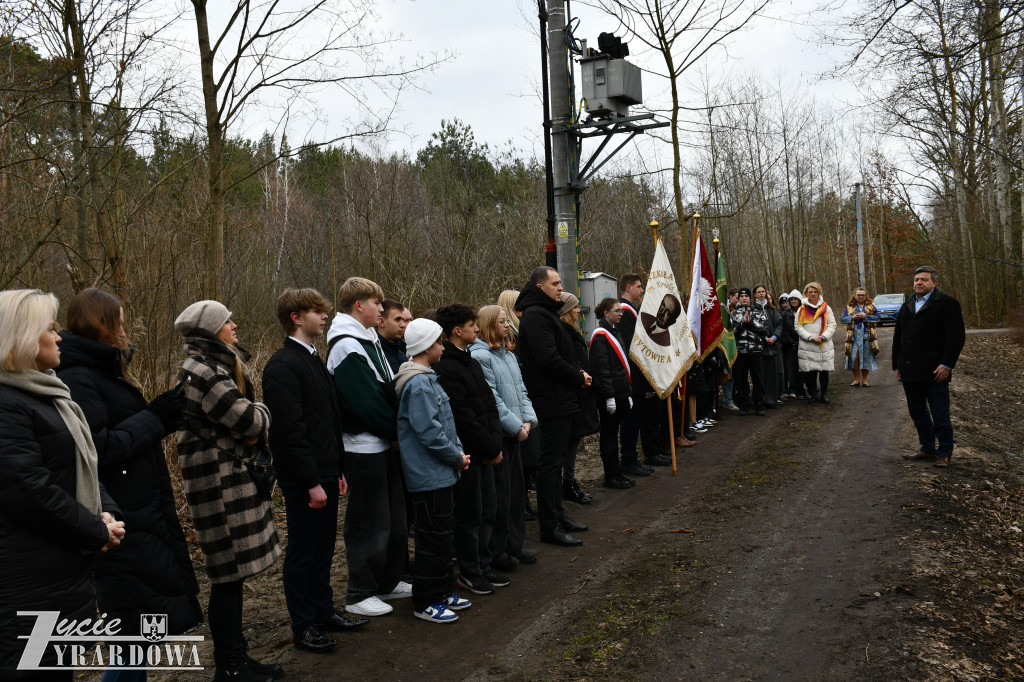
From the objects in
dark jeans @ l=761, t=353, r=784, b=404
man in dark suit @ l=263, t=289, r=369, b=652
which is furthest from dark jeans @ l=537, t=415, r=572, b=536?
dark jeans @ l=761, t=353, r=784, b=404

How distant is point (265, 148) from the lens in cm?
1186

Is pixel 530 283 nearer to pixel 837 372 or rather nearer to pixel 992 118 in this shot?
pixel 837 372

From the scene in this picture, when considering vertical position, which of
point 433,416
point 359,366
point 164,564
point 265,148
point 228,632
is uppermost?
point 265,148

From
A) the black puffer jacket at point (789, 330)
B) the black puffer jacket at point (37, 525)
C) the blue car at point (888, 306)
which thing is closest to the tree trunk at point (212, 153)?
the black puffer jacket at point (37, 525)

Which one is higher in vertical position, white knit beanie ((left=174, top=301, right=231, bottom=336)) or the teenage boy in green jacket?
white knit beanie ((left=174, top=301, right=231, bottom=336))

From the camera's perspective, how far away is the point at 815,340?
1352 centimetres

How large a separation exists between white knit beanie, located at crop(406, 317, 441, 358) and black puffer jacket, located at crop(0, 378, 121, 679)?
Answer: 8.14ft

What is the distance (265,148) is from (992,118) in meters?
24.1

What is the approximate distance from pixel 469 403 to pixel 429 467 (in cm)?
59

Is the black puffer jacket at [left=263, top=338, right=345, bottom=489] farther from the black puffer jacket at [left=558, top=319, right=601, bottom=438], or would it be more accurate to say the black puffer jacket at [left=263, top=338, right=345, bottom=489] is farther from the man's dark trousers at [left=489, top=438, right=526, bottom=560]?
the black puffer jacket at [left=558, top=319, right=601, bottom=438]

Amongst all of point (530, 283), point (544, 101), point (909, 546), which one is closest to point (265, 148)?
point (544, 101)

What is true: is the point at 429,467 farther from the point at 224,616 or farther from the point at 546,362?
the point at 546,362

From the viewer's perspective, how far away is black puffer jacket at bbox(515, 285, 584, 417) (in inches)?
266

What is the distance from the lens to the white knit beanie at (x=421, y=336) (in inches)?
208
